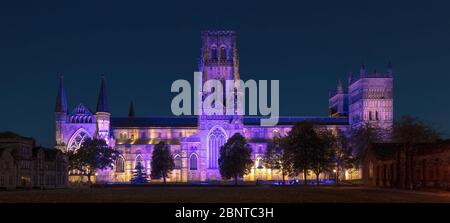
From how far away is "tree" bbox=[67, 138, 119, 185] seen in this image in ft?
480

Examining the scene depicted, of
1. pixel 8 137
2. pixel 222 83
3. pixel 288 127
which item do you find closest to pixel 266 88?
pixel 222 83

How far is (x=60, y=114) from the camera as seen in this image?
586 feet

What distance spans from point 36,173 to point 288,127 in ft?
300

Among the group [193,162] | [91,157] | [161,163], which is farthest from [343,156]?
[91,157]

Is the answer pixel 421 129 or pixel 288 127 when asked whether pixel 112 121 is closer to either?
pixel 288 127

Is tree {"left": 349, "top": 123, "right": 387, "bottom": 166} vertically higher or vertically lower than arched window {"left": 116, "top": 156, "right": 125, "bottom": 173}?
higher

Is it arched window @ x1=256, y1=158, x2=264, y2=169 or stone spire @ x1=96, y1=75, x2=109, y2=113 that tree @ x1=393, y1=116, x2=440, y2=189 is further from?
stone spire @ x1=96, y1=75, x2=109, y2=113

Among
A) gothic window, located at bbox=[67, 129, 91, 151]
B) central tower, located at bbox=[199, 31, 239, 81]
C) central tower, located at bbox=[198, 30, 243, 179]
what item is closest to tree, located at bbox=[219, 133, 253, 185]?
central tower, located at bbox=[198, 30, 243, 179]

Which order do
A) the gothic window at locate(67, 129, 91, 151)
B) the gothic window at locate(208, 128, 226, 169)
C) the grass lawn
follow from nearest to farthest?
the grass lawn → the gothic window at locate(208, 128, 226, 169) → the gothic window at locate(67, 129, 91, 151)

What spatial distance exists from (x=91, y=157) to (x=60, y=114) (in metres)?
35.7

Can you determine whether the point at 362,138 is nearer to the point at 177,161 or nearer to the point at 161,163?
the point at 161,163

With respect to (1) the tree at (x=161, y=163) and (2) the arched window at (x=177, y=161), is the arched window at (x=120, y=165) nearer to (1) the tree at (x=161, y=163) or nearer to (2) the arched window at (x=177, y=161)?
(2) the arched window at (x=177, y=161)

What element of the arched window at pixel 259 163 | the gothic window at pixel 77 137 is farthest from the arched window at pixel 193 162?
the gothic window at pixel 77 137

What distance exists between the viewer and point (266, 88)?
158375 mm
